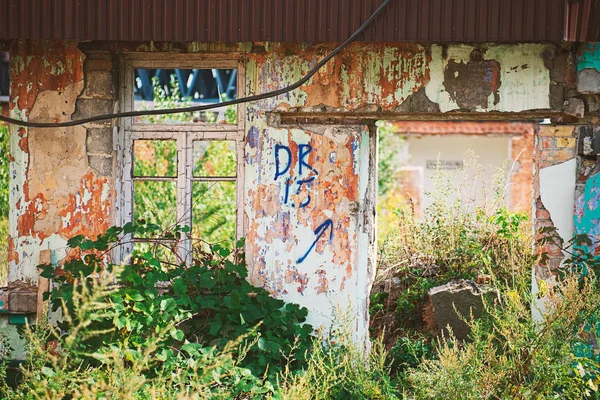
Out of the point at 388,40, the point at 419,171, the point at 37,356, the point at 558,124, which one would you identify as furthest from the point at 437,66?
the point at 419,171

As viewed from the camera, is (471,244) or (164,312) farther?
(471,244)

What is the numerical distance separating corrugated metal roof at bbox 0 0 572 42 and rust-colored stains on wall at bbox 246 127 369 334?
2.62 feet

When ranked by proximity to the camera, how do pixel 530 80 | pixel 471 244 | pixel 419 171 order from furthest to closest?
pixel 419 171
pixel 471 244
pixel 530 80

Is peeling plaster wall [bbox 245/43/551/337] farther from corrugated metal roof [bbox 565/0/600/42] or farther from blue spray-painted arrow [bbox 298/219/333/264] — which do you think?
corrugated metal roof [bbox 565/0/600/42]

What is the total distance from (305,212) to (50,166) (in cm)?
195

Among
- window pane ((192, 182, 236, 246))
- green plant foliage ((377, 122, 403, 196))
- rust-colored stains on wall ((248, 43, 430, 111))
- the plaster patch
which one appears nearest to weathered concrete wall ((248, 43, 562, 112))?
rust-colored stains on wall ((248, 43, 430, 111))

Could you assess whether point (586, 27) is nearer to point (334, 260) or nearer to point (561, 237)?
point (561, 237)

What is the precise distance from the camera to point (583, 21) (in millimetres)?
4992

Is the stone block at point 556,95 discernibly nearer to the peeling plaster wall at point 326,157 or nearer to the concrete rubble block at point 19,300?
the peeling plaster wall at point 326,157

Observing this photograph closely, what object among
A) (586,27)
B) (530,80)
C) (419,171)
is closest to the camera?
(586,27)

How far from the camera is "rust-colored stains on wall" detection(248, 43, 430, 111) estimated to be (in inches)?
219

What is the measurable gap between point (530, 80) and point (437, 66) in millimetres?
664

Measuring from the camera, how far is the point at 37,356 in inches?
175

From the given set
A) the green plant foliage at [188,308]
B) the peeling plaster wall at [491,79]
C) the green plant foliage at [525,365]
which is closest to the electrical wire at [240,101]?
the peeling plaster wall at [491,79]
